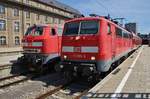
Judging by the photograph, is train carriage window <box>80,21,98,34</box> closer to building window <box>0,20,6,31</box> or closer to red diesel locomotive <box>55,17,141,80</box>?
red diesel locomotive <box>55,17,141,80</box>

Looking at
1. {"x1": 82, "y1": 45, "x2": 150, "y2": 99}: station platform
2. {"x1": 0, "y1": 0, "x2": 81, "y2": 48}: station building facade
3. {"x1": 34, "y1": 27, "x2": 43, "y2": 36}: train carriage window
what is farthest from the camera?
{"x1": 0, "y1": 0, "x2": 81, "y2": 48}: station building facade

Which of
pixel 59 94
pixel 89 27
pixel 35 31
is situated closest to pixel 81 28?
pixel 89 27

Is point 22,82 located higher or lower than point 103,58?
lower

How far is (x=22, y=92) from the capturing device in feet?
36.9

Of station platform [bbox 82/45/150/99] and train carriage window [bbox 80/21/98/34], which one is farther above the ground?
train carriage window [bbox 80/21/98/34]

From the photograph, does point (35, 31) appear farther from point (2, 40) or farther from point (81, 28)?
point (2, 40)

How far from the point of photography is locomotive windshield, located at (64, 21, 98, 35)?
11703mm

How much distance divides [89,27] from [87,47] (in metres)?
0.90

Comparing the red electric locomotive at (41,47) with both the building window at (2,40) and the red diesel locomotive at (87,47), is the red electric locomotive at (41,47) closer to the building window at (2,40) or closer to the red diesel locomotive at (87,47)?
the red diesel locomotive at (87,47)

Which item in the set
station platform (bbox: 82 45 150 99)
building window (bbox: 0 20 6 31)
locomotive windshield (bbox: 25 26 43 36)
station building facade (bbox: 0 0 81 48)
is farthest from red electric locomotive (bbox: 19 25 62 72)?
building window (bbox: 0 20 6 31)

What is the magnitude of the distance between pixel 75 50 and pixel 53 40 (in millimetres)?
3932

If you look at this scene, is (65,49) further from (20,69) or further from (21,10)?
(21,10)

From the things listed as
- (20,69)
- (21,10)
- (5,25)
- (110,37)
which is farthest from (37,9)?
(110,37)

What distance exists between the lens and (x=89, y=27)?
466 inches
